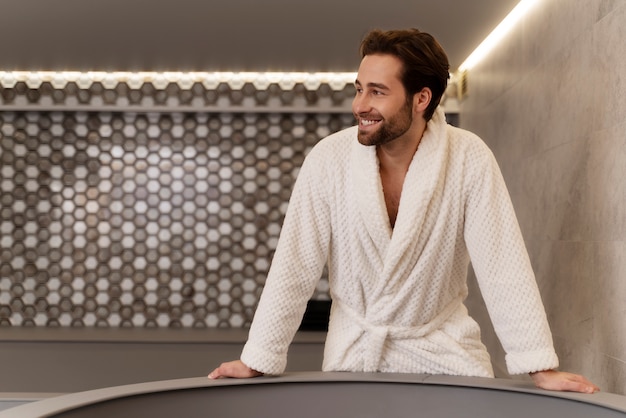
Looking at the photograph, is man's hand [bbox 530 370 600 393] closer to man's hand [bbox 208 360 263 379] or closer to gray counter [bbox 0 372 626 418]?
gray counter [bbox 0 372 626 418]

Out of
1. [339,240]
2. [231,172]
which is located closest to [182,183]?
[231,172]

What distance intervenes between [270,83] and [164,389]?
13.5 ft

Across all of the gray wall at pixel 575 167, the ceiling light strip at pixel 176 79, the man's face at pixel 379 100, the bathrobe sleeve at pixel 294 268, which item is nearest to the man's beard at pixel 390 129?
the man's face at pixel 379 100

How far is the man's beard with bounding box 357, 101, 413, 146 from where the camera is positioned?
179 cm

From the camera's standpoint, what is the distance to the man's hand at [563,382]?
5.14 feet

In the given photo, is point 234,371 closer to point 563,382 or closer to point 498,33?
point 563,382

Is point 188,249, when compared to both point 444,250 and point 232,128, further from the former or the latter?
point 444,250

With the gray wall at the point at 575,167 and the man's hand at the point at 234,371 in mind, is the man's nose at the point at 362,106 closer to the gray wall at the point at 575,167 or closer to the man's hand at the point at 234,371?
the man's hand at the point at 234,371

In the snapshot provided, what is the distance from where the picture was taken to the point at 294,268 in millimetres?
1856

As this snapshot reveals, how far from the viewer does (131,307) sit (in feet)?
18.0

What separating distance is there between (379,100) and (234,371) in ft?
2.17

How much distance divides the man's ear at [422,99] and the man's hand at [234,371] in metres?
0.69

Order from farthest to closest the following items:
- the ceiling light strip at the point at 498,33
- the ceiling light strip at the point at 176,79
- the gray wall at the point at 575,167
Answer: the ceiling light strip at the point at 176,79, the ceiling light strip at the point at 498,33, the gray wall at the point at 575,167

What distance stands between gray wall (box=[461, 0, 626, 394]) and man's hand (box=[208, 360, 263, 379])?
3.85 feet
